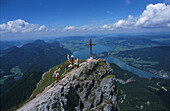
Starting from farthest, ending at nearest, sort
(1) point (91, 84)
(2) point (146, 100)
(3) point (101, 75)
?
1. (2) point (146, 100)
2. (3) point (101, 75)
3. (1) point (91, 84)

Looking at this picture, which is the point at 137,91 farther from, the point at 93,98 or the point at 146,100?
the point at 93,98

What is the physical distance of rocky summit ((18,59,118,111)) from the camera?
23725 mm

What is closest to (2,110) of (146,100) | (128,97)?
(128,97)

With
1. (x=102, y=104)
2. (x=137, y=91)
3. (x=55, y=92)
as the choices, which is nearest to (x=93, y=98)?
(x=102, y=104)

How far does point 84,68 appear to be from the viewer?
31.8 metres

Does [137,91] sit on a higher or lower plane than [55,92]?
A: lower

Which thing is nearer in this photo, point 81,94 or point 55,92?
point 55,92

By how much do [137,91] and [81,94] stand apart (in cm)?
17143

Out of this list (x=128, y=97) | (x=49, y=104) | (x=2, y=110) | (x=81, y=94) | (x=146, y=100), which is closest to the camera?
(x=49, y=104)

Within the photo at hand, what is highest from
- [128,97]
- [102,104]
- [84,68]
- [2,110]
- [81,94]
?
[84,68]

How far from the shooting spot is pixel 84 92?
28922 mm

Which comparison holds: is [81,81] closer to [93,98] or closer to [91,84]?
[91,84]

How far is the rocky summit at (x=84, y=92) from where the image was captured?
23.7 m

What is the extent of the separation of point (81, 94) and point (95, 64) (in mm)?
11028
